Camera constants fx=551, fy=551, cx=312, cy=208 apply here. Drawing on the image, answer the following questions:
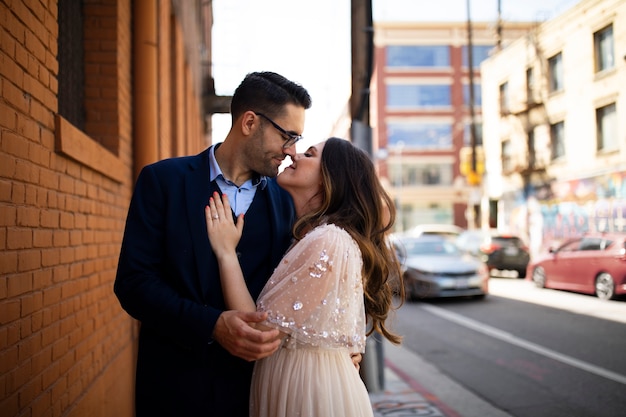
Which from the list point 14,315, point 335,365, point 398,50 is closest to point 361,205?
point 335,365

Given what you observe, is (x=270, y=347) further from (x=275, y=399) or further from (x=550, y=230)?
(x=550, y=230)

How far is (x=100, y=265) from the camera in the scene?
3.69 meters

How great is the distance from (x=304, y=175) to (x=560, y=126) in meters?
25.4

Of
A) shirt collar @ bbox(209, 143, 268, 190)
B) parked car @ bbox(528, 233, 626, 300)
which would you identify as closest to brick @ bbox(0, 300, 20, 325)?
shirt collar @ bbox(209, 143, 268, 190)

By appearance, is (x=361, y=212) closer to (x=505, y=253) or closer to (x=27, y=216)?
A: (x=27, y=216)

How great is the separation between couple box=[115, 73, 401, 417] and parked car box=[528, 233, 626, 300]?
11.4 meters

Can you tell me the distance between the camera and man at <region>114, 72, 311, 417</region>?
81.5 inches

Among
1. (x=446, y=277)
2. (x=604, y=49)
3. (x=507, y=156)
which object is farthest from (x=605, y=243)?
(x=507, y=156)

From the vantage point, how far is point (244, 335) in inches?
79.4

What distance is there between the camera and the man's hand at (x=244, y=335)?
2010mm

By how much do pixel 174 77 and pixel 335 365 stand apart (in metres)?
6.54

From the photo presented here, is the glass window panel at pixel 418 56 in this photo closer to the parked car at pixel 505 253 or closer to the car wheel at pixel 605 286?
the parked car at pixel 505 253

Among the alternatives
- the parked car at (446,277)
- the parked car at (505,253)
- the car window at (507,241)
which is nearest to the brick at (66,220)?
the parked car at (446,277)

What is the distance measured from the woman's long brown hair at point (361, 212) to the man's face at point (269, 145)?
0.67ft
